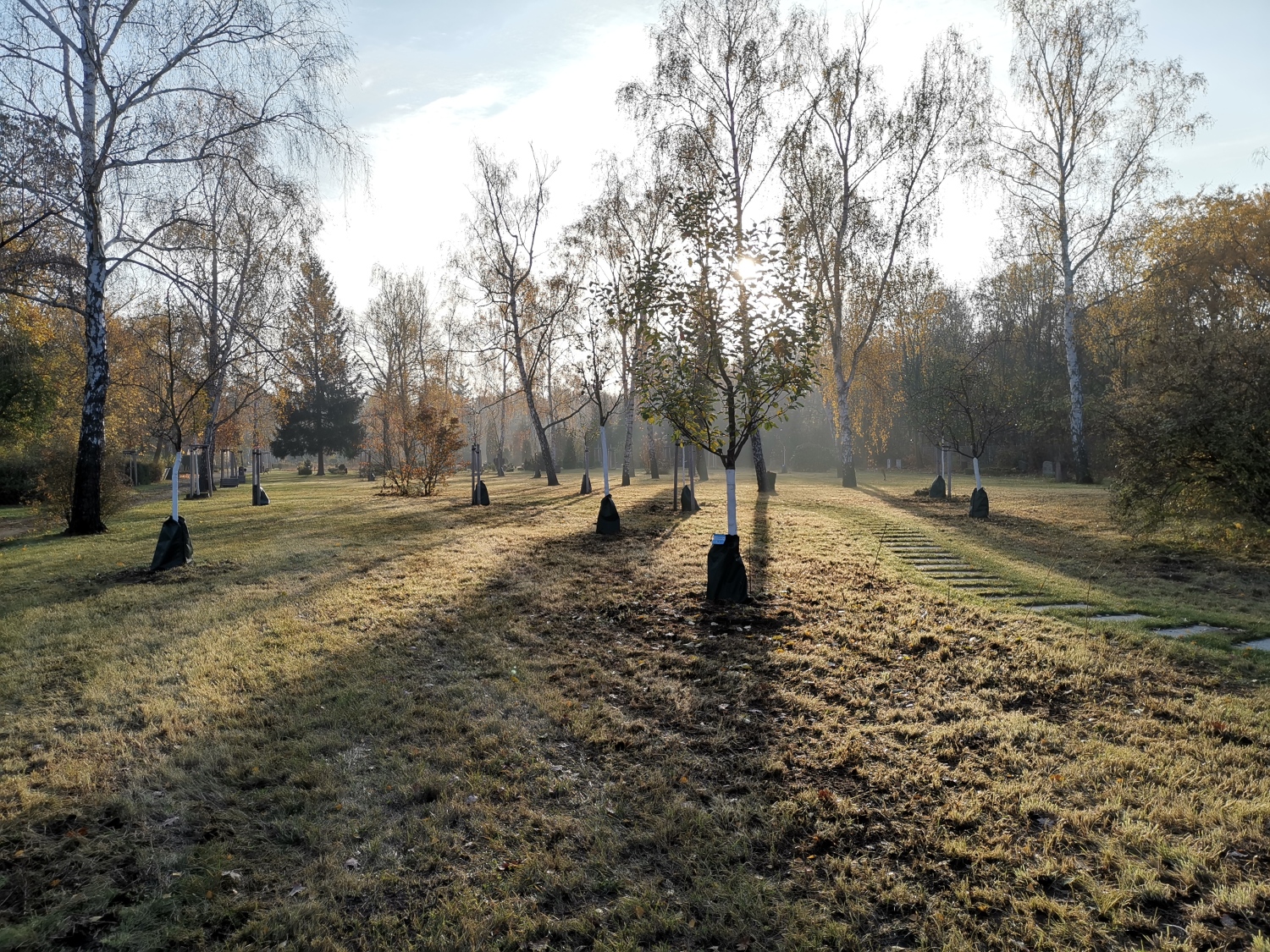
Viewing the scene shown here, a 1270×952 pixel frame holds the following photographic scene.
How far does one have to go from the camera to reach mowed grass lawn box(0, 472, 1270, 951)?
2516 millimetres

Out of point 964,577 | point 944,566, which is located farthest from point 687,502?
point 964,577

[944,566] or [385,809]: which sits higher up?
[944,566]

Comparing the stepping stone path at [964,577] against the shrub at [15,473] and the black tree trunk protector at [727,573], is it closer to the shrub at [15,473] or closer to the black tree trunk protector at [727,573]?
the black tree trunk protector at [727,573]

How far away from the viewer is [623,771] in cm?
367

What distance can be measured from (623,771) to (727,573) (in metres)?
3.52

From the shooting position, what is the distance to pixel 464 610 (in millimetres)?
6871

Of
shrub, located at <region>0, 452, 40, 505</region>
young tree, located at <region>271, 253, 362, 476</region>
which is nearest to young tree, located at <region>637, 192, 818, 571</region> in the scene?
shrub, located at <region>0, 452, 40, 505</region>

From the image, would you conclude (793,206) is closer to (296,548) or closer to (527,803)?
(296,548)

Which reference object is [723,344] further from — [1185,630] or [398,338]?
[398,338]

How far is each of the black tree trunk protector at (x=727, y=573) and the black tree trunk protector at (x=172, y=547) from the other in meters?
6.53

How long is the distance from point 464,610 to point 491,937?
4.60m

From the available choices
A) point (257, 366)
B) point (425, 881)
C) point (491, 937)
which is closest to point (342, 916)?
point (425, 881)

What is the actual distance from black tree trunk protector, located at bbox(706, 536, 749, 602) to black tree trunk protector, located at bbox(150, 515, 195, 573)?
21.4 feet

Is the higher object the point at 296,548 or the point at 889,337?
the point at 889,337
